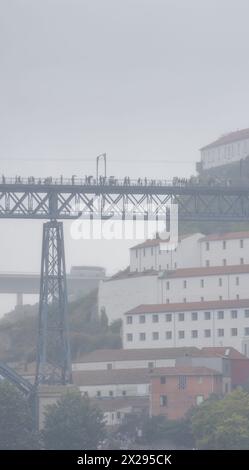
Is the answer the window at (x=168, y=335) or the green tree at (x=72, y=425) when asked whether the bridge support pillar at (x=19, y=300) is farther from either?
the green tree at (x=72, y=425)

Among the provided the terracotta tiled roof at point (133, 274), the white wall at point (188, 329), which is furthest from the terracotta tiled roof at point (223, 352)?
the terracotta tiled roof at point (133, 274)

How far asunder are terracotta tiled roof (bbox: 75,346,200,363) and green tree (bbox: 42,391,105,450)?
63.4 ft

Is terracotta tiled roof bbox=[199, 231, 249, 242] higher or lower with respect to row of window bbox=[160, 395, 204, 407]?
higher

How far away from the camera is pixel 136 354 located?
10856cm

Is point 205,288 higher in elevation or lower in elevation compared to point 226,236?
lower

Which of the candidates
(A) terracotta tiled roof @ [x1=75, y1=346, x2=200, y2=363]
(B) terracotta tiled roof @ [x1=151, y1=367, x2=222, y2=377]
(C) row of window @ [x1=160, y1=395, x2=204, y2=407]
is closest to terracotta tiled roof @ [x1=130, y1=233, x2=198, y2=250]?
(A) terracotta tiled roof @ [x1=75, y1=346, x2=200, y2=363]

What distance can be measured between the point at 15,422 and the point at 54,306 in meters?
7.41

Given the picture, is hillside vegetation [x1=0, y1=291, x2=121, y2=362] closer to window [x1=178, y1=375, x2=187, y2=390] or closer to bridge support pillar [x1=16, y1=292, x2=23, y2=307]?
window [x1=178, y1=375, x2=187, y2=390]

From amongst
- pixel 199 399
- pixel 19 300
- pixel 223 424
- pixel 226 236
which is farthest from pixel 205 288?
pixel 19 300

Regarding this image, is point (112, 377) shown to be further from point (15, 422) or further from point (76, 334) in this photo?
point (15, 422)

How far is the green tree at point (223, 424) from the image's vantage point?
84812 mm

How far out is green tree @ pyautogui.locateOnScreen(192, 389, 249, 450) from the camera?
8481cm
